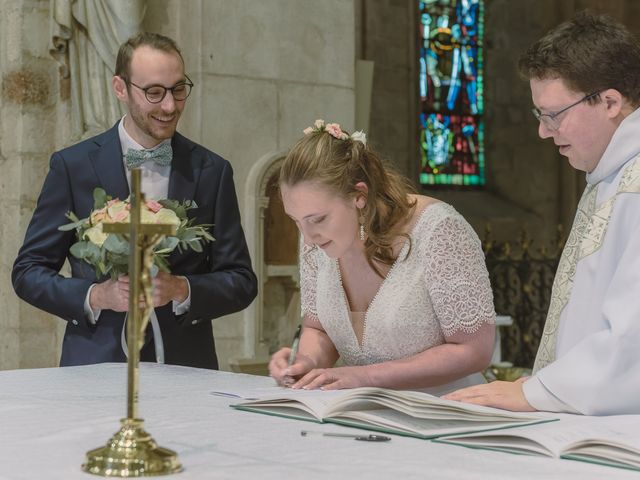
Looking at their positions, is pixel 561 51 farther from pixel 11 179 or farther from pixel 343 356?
pixel 11 179

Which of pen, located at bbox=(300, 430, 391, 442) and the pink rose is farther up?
the pink rose

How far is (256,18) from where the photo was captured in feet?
26.1

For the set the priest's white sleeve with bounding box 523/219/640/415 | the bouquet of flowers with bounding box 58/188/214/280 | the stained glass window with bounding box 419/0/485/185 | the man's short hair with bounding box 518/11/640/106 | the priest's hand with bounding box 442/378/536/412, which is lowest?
the priest's hand with bounding box 442/378/536/412

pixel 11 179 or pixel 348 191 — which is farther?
pixel 11 179

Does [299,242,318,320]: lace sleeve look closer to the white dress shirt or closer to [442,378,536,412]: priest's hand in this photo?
the white dress shirt

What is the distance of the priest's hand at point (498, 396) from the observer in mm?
2840

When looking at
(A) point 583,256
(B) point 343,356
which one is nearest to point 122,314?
(B) point 343,356

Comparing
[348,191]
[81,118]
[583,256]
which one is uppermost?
[81,118]

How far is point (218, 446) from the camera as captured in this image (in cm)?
245

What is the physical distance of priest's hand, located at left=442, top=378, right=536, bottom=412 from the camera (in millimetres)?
2840

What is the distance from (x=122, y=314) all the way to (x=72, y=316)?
0.67 feet

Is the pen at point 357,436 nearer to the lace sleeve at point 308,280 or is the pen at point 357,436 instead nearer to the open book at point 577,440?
the open book at point 577,440

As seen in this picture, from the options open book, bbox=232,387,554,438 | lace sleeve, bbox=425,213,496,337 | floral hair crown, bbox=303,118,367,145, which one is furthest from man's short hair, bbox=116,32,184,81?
open book, bbox=232,387,554,438

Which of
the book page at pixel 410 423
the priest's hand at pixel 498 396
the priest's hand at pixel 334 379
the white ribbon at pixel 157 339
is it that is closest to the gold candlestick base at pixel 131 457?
the book page at pixel 410 423
